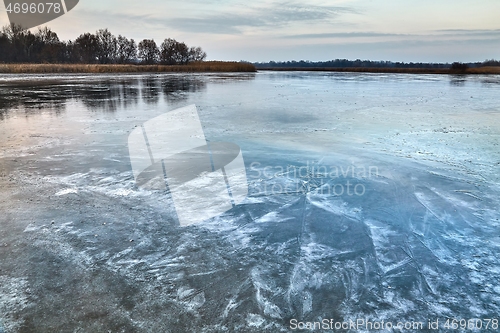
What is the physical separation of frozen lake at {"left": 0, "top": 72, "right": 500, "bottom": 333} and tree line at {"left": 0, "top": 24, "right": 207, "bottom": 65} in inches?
2559

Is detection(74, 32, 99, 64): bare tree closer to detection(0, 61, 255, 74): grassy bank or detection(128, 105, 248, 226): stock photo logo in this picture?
detection(0, 61, 255, 74): grassy bank

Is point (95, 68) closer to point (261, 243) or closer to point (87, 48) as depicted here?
point (87, 48)

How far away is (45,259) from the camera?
2.51 m

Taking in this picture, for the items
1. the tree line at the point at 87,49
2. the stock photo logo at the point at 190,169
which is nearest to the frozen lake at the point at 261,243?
the stock photo logo at the point at 190,169

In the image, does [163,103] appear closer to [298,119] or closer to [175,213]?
[298,119]

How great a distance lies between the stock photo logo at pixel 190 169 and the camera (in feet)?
11.7

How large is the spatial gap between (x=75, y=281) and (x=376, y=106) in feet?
36.7

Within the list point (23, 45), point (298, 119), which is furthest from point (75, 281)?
point (23, 45)

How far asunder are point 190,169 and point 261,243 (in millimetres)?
2138

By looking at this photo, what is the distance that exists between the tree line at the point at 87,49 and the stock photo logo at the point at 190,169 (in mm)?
64008

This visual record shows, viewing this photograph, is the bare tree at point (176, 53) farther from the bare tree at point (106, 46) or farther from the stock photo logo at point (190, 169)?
the stock photo logo at point (190, 169)

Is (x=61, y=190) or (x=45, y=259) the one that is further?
(x=61, y=190)

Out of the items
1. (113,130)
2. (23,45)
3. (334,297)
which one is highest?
(23,45)

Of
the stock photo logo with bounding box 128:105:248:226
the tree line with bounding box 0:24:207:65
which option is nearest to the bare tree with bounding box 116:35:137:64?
the tree line with bounding box 0:24:207:65
